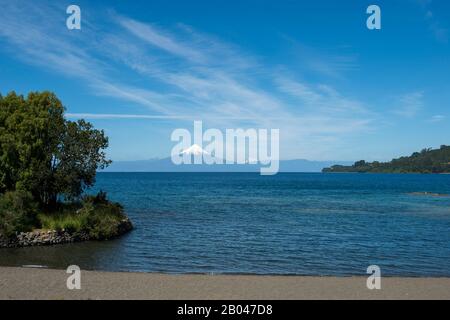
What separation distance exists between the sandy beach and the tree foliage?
16921 mm

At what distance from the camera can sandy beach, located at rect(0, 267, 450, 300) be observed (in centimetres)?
1947

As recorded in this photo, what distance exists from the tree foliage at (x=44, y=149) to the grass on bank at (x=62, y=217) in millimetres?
2048

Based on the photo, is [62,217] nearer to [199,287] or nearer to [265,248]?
[265,248]

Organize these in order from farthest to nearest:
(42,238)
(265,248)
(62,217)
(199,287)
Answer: (62,217) → (265,248) → (42,238) → (199,287)

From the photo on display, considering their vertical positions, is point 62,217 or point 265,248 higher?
point 62,217

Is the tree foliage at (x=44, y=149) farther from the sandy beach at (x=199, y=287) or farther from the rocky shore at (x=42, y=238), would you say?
the sandy beach at (x=199, y=287)

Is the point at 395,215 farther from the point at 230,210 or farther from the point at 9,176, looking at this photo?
the point at 9,176

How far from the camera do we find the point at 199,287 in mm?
21641

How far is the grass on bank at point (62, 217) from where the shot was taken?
3572 cm

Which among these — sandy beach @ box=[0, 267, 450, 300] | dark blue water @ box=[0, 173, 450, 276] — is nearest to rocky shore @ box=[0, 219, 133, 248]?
dark blue water @ box=[0, 173, 450, 276]

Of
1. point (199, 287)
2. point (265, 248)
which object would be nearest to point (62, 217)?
point (265, 248)

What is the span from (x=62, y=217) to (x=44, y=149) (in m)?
6.79
